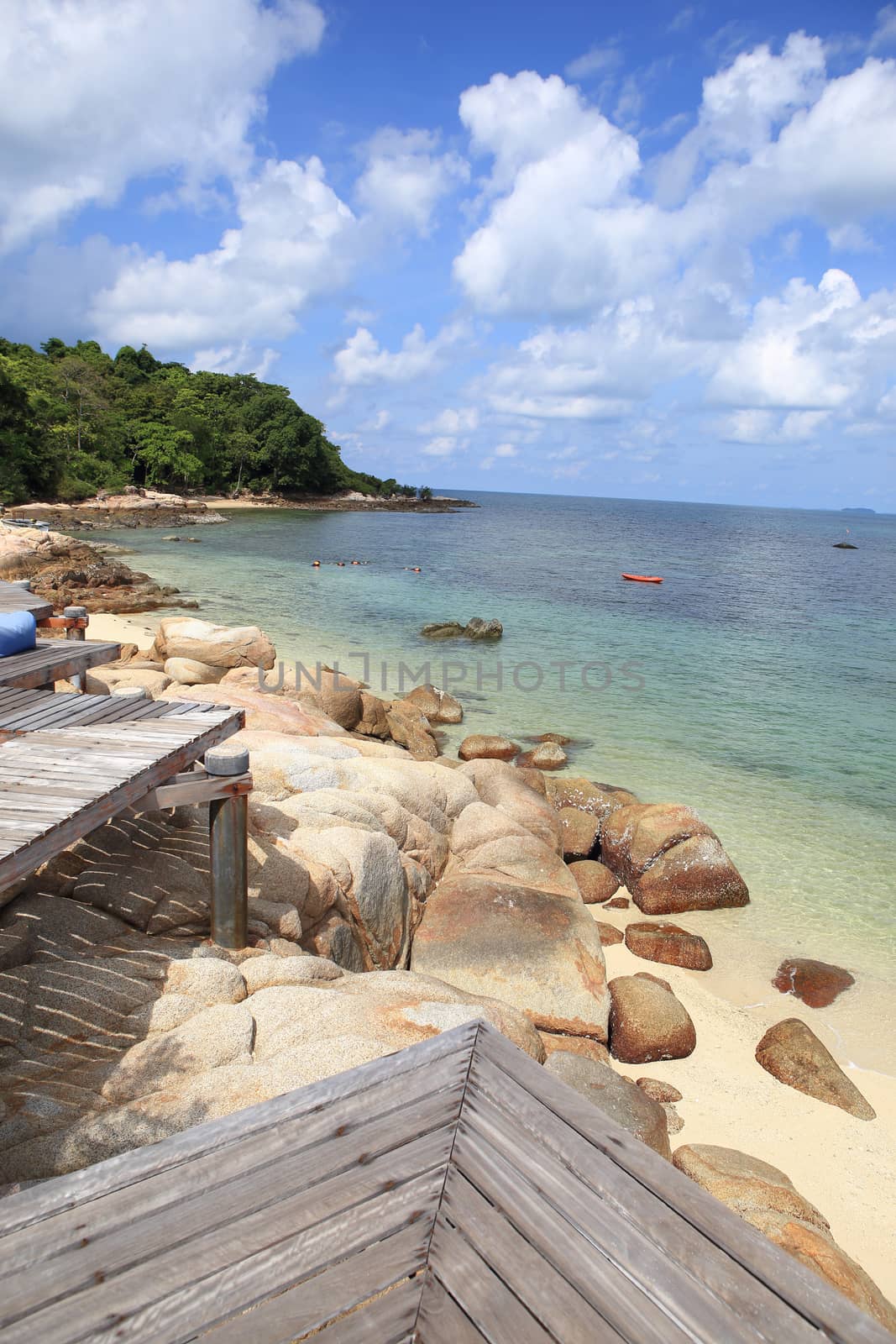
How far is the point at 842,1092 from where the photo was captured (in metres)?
6.04

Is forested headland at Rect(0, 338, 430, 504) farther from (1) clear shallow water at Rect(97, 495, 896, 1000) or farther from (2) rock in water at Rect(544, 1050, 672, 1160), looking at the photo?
(2) rock in water at Rect(544, 1050, 672, 1160)

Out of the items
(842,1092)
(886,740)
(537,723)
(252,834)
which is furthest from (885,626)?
(252,834)

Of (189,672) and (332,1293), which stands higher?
(332,1293)

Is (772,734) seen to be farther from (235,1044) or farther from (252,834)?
(235,1044)

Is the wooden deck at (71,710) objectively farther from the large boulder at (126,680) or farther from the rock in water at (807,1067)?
the rock in water at (807,1067)

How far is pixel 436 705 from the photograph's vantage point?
50.8 ft

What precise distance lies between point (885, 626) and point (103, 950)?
33914mm

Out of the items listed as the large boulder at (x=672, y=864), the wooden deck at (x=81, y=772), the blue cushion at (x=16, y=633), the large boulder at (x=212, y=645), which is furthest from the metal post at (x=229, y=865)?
the large boulder at (x=212, y=645)

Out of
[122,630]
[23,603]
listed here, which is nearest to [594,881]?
[23,603]

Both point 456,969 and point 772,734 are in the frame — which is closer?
point 456,969

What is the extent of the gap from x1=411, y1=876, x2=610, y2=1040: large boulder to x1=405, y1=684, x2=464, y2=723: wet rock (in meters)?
7.99

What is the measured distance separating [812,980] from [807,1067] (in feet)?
5.21

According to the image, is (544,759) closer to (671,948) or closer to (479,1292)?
(671,948)

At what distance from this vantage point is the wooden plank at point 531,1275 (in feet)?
5.06
